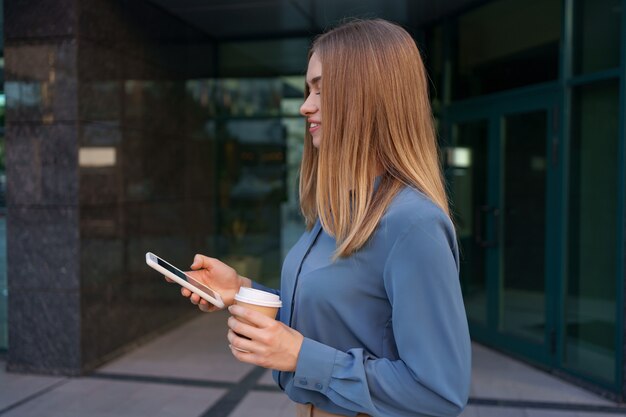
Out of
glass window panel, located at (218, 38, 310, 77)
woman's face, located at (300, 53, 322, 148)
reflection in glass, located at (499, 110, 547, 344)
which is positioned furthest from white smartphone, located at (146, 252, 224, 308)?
glass window panel, located at (218, 38, 310, 77)

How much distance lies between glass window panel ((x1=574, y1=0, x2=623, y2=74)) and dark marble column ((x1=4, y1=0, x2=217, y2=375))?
404cm

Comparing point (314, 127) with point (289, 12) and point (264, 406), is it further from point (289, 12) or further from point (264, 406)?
point (289, 12)

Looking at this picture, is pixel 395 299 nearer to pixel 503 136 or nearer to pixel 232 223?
pixel 503 136

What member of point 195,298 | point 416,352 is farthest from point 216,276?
point 416,352

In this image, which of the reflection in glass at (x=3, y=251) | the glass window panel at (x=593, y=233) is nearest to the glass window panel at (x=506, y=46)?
the glass window panel at (x=593, y=233)

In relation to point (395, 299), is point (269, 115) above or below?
above

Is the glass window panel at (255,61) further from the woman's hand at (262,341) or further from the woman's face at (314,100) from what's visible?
the woman's hand at (262,341)

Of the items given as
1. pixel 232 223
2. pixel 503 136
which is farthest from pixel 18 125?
pixel 503 136

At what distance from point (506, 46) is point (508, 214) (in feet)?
5.38

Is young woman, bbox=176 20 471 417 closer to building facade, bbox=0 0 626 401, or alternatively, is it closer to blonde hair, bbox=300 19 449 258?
blonde hair, bbox=300 19 449 258

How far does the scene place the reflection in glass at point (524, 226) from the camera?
5441 mm

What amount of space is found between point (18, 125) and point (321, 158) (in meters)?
4.54

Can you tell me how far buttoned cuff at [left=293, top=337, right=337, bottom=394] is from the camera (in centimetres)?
120

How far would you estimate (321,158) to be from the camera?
1.32m
